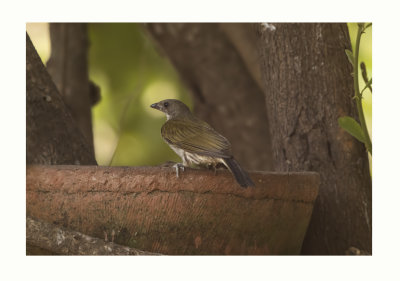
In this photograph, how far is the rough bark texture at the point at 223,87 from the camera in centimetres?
346

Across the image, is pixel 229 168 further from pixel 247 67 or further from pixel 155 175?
pixel 247 67

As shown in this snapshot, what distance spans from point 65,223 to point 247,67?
184 centimetres

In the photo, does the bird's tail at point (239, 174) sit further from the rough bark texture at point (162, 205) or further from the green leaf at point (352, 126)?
the green leaf at point (352, 126)

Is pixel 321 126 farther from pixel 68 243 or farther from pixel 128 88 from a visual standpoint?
pixel 128 88

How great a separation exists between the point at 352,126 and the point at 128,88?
1549 millimetres

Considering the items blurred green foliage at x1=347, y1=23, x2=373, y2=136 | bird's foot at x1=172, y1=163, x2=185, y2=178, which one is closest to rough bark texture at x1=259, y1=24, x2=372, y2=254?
blurred green foliage at x1=347, y1=23, x2=373, y2=136

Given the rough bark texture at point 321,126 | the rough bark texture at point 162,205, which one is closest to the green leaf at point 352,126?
the rough bark texture at point 321,126

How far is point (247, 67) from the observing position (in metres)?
3.43

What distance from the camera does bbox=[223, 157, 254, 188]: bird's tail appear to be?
6.04 feet

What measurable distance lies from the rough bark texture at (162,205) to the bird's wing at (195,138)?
0.30ft

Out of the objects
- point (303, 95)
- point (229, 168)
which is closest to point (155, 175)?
point (229, 168)

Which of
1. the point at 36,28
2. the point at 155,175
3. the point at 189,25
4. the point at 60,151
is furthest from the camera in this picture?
the point at 189,25

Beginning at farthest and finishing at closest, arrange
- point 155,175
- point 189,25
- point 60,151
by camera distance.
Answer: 1. point 189,25
2. point 60,151
3. point 155,175

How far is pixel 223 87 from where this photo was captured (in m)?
3.50
